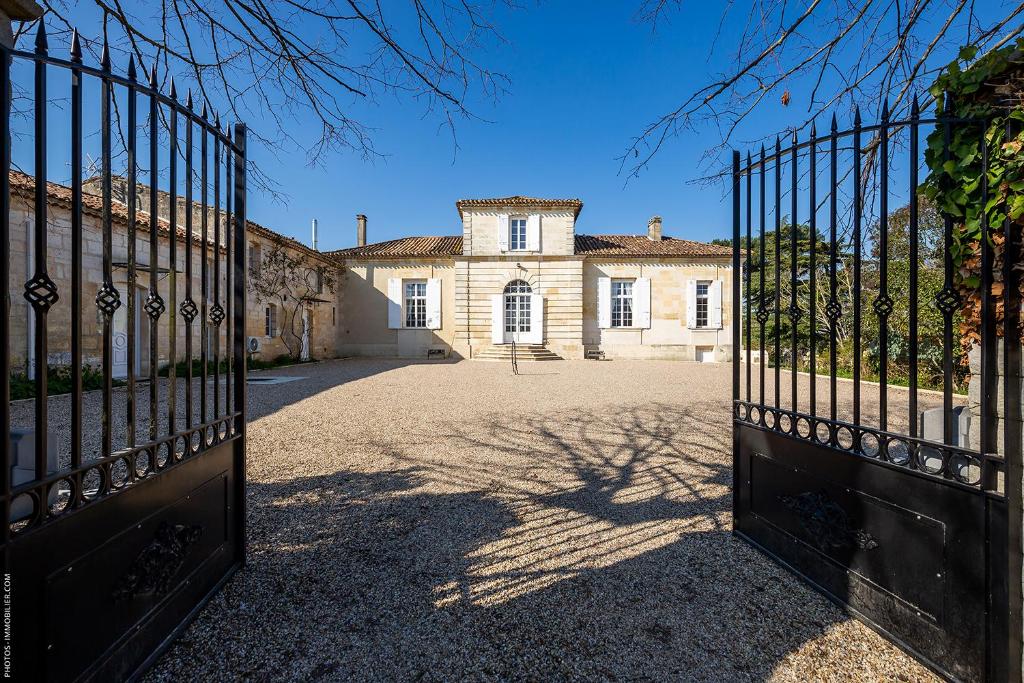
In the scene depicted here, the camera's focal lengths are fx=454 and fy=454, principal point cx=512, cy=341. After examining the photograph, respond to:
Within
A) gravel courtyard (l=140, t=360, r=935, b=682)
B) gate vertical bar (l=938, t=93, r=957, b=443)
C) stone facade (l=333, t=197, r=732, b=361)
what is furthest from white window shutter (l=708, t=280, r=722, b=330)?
gate vertical bar (l=938, t=93, r=957, b=443)

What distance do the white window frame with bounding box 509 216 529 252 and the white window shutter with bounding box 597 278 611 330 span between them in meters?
3.17

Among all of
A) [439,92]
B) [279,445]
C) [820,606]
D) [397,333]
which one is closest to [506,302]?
[397,333]

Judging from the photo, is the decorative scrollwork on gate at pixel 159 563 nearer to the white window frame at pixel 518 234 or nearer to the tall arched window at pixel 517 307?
the tall arched window at pixel 517 307

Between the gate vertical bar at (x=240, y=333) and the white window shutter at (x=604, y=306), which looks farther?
the white window shutter at (x=604, y=306)

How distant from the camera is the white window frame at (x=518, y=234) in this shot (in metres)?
16.8

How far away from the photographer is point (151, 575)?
5.31ft

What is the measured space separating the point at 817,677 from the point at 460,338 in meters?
15.6

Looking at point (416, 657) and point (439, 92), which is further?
point (439, 92)

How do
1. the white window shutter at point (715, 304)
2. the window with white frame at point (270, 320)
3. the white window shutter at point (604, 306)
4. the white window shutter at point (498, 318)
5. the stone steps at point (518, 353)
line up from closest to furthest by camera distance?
the window with white frame at point (270, 320) → the stone steps at point (518, 353) → the white window shutter at point (715, 304) → the white window shutter at point (498, 318) → the white window shutter at point (604, 306)

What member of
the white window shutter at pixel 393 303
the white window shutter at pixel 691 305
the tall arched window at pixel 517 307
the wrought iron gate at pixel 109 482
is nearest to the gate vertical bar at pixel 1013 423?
the wrought iron gate at pixel 109 482

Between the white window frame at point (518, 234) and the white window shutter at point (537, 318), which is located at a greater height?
the white window frame at point (518, 234)

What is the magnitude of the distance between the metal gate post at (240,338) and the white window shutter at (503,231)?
576 inches

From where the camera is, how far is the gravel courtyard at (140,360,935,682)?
1.63m

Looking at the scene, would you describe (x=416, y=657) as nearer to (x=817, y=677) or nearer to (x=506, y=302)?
(x=817, y=677)
